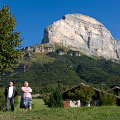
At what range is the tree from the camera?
17.6m

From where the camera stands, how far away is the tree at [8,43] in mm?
17641

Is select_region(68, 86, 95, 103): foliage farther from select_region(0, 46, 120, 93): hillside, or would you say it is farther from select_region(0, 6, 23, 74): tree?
select_region(0, 46, 120, 93): hillside

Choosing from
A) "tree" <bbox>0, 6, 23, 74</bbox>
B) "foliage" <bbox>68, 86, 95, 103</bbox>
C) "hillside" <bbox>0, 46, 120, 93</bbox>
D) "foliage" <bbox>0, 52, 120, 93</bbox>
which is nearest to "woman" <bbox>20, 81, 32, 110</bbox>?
"tree" <bbox>0, 6, 23, 74</bbox>

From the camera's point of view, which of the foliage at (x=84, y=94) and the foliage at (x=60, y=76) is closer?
the foliage at (x=84, y=94)

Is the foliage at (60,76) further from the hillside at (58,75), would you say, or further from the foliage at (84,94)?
the foliage at (84,94)

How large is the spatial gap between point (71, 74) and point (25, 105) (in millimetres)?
135029

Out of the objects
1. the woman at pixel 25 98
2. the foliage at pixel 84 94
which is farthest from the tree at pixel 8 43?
the foliage at pixel 84 94

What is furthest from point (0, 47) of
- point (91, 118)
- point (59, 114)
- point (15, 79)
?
point (15, 79)

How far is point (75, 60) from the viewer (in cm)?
19662

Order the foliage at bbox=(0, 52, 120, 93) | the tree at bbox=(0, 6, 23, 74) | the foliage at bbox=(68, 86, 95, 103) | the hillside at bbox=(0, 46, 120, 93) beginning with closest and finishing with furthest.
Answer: the tree at bbox=(0, 6, 23, 74)
the foliage at bbox=(68, 86, 95, 103)
the hillside at bbox=(0, 46, 120, 93)
the foliage at bbox=(0, 52, 120, 93)

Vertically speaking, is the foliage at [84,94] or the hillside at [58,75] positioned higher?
the hillside at [58,75]

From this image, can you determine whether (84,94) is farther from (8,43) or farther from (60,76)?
(60,76)

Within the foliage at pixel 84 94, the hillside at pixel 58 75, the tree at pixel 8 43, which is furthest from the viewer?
the hillside at pixel 58 75

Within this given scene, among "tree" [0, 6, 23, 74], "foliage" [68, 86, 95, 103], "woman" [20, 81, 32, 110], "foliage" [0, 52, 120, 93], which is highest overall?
"foliage" [0, 52, 120, 93]
